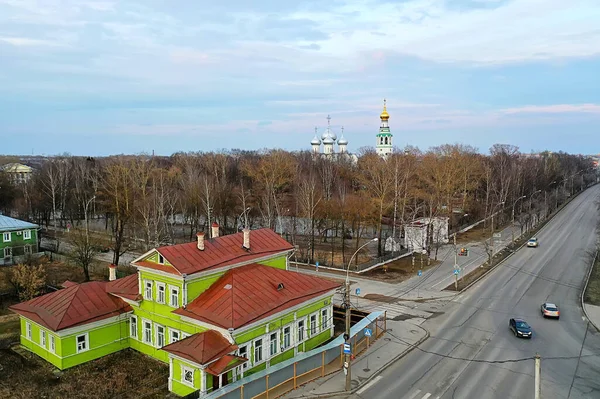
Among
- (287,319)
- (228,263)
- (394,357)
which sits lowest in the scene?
(394,357)

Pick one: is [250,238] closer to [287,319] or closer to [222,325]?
[287,319]

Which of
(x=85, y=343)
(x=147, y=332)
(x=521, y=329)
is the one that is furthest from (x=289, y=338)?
(x=521, y=329)

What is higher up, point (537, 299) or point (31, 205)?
point (31, 205)

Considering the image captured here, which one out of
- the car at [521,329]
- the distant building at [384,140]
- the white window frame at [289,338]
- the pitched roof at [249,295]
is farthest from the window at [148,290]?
the distant building at [384,140]

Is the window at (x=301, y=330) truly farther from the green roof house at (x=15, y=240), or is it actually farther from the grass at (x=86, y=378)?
the green roof house at (x=15, y=240)

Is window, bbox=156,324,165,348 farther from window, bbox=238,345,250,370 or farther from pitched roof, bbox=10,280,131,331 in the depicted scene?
window, bbox=238,345,250,370

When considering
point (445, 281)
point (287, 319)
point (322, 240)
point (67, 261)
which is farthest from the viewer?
point (322, 240)

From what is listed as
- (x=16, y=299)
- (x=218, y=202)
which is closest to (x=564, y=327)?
(x=16, y=299)
